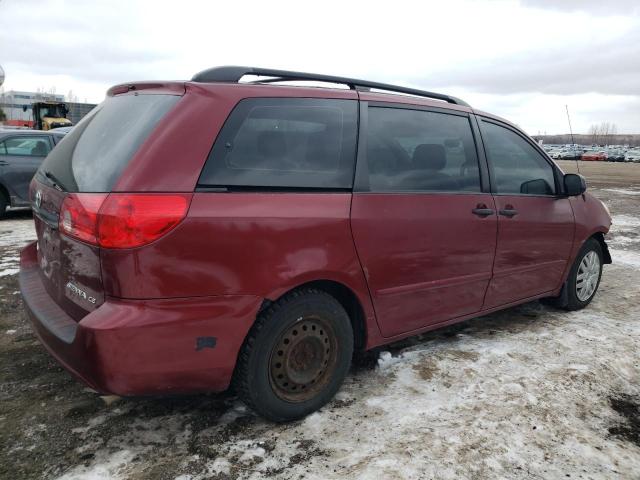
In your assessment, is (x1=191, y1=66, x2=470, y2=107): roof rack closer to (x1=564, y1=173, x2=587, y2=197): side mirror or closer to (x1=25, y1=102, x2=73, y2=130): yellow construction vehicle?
(x1=564, y1=173, x2=587, y2=197): side mirror

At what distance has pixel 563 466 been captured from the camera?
2.33 meters

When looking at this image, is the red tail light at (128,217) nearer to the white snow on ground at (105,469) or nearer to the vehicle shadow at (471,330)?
the white snow on ground at (105,469)

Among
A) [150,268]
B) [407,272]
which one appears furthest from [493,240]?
[150,268]

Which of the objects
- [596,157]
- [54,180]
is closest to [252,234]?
[54,180]

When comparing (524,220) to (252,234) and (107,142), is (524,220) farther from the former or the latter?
(107,142)

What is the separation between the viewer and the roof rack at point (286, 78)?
8.15 ft

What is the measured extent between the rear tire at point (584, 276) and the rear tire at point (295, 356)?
8.61ft

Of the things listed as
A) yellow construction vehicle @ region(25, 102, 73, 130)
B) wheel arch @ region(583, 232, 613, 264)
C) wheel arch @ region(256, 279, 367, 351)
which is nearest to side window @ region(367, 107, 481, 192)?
wheel arch @ region(256, 279, 367, 351)

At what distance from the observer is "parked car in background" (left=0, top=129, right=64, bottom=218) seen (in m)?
8.42

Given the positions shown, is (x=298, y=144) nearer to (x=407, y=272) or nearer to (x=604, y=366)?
(x=407, y=272)

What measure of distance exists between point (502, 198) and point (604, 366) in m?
1.29

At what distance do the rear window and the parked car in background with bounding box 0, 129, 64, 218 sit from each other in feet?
21.8

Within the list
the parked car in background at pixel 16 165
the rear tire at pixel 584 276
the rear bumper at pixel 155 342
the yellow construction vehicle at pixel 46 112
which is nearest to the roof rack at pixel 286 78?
the rear bumper at pixel 155 342

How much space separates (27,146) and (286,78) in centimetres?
763
